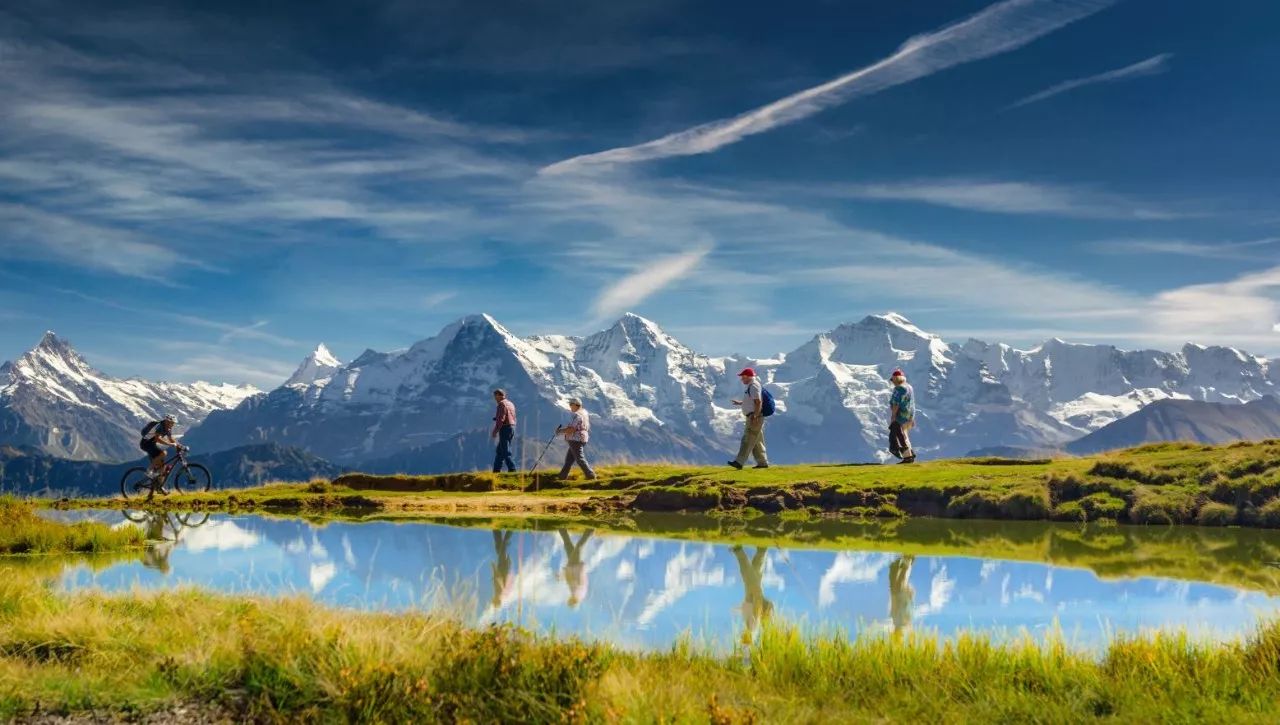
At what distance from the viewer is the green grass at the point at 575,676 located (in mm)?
8922

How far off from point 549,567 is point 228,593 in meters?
6.24

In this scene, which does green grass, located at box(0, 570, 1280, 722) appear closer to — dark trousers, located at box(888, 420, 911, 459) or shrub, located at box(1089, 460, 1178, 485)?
shrub, located at box(1089, 460, 1178, 485)

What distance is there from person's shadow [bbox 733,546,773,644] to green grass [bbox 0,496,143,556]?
540 inches

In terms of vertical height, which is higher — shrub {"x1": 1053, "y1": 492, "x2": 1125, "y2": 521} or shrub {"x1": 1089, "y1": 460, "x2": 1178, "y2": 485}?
shrub {"x1": 1089, "y1": 460, "x2": 1178, "y2": 485}

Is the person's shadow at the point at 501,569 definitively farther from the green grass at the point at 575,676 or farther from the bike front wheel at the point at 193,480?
the bike front wheel at the point at 193,480

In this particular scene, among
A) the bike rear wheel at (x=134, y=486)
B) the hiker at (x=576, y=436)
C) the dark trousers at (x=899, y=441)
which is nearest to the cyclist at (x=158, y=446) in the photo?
the bike rear wheel at (x=134, y=486)

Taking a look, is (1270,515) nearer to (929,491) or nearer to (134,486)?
(929,491)

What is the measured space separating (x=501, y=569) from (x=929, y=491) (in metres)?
17.7

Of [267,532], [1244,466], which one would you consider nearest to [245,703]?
[267,532]

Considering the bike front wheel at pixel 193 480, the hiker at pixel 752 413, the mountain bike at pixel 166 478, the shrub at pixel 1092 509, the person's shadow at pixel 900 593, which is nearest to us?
the person's shadow at pixel 900 593

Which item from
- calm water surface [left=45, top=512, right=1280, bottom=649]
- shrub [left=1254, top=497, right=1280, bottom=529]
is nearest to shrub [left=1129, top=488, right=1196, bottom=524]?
shrub [left=1254, top=497, right=1280, bottom=529]

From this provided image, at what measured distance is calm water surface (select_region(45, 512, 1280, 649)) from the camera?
13680 mm

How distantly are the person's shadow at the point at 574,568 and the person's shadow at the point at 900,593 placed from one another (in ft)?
15.6

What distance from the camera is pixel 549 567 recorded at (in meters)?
18.9
